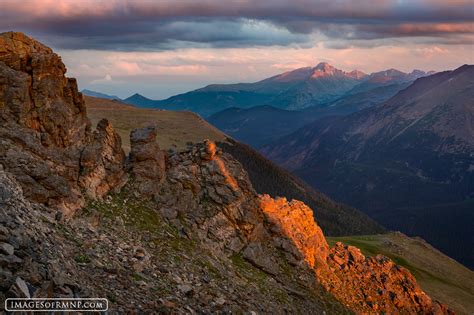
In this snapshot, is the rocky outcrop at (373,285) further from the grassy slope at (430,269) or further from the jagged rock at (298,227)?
the grassy slope at (430,269)

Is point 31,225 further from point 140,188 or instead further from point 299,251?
point 299,251

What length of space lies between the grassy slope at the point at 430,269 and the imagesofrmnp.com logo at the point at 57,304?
91.7 m

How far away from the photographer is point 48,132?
42.6 m

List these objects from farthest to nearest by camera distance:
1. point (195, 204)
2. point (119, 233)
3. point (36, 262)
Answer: point (195, 204) < point (119, 233) < point (36, 262)

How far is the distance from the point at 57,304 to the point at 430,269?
133m

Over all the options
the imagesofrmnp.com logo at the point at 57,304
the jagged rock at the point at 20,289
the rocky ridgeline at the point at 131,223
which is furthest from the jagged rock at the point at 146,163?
the jagged rock at the point at 20,289

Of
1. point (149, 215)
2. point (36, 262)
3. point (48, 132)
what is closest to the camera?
point (36, 262)

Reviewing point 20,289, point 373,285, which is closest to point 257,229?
point 373,285

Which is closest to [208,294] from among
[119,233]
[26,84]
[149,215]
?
[119,233]

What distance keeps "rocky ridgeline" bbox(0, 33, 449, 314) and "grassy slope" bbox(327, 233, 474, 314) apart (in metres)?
51.7

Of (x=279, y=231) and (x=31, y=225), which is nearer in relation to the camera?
(x=31, y=225)

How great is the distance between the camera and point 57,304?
2331cm

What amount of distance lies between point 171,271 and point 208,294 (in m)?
3.50

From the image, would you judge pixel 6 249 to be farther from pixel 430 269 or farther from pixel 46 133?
pixel 430 269
